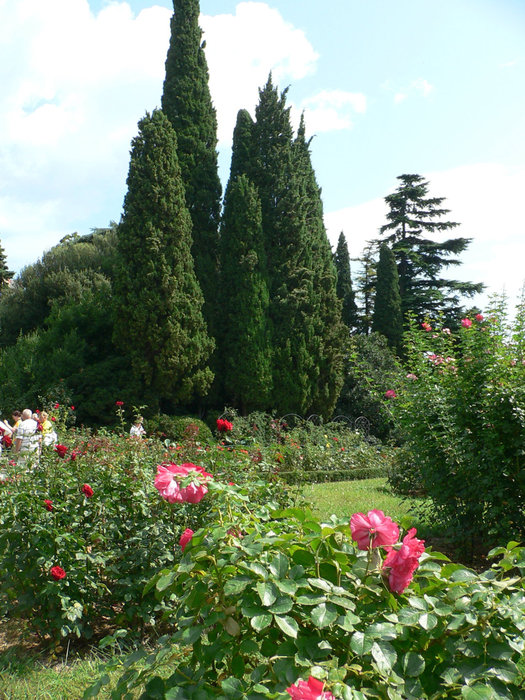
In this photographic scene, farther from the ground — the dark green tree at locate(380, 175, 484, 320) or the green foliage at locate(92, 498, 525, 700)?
the dark green tree at locate(380, 175, 484, 320)

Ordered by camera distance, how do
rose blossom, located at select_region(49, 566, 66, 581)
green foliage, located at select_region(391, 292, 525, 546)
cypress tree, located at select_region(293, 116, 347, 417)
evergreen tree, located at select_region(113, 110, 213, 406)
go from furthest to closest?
cypress tree, located at select_region(293, 116, 347, 417)
evergreen tree, located at select_region(113, 110, 213, 406)
green foliage, located at select_region(391, 292, 525, 546)
rose blossom, located at select_region(49, 566, 66, 581)

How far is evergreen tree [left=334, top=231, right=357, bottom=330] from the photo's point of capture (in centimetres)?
2705

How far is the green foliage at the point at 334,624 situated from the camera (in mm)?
1350

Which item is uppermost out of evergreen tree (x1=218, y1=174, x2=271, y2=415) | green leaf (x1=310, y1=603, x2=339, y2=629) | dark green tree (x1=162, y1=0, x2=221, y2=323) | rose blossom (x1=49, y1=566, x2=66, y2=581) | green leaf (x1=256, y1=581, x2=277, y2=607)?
dark green tree (x1=162, y1=0, x2=221, y2=323)

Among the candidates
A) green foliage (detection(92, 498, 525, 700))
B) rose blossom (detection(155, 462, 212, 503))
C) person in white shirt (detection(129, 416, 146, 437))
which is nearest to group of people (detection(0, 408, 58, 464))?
person in white shirt (detection(129, 416, 146, 437))

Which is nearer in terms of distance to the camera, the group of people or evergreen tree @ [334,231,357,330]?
the group of people

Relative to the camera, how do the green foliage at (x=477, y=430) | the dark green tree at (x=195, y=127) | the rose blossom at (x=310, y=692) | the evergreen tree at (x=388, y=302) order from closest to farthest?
1. the rose blossom at (x=310, y=692)
2. the green foliage at (x=477, y=430)
3. the dark green tree at (x=195, y=127)
4. the evergreen tree at (x=388, y=302)

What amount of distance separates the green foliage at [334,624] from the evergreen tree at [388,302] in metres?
22.6

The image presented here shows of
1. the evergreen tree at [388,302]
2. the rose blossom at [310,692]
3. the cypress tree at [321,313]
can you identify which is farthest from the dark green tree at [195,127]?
the rose blossom at [310,692]

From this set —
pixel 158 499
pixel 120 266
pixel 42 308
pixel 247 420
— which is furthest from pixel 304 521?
pixel 42 308

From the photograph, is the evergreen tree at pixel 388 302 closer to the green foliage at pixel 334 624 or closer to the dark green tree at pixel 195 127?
the dark green tree at pixel 195 127

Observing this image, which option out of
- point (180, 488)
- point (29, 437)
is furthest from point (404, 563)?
point (29, 437)

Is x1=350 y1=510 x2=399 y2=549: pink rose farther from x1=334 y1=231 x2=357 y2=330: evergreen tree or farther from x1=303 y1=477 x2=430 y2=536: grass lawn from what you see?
x1=334 y1=231 x2=357 y2=330: evergreen tree

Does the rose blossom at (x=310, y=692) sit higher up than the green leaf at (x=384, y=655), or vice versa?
the rose blossom at (x=310, y=692)
